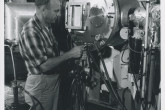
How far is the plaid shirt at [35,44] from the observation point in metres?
1.46

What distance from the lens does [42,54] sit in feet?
4.82

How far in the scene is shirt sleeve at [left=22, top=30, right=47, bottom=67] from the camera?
1.45 m

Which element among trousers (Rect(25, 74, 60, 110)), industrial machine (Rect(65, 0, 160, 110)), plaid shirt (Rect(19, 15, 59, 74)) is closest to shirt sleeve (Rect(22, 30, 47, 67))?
plaid shirt (Rect(19, 15, 59, 74))

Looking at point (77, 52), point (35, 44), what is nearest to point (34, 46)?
point (35, 44)

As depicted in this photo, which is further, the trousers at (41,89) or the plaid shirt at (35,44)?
the trousers at (41,89)

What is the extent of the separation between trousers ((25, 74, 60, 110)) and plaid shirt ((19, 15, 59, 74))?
60 millimetres

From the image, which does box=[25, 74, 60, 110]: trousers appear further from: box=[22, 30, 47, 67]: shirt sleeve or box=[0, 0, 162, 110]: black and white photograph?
box=[22, 30, 47, 67]: shirt sleeve

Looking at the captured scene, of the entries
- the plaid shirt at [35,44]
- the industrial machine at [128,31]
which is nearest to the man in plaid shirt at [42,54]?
the plaid shirt at [35,44]

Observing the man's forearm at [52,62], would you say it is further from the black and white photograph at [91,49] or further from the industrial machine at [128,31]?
the industrial machine at [128,31]

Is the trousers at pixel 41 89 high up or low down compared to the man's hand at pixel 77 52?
down

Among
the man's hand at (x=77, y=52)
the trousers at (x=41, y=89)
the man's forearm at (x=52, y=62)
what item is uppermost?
the man's hand at (x=77, y=52)

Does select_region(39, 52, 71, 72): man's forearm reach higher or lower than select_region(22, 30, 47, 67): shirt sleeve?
lower

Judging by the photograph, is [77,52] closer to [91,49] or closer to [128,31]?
[91,49]
